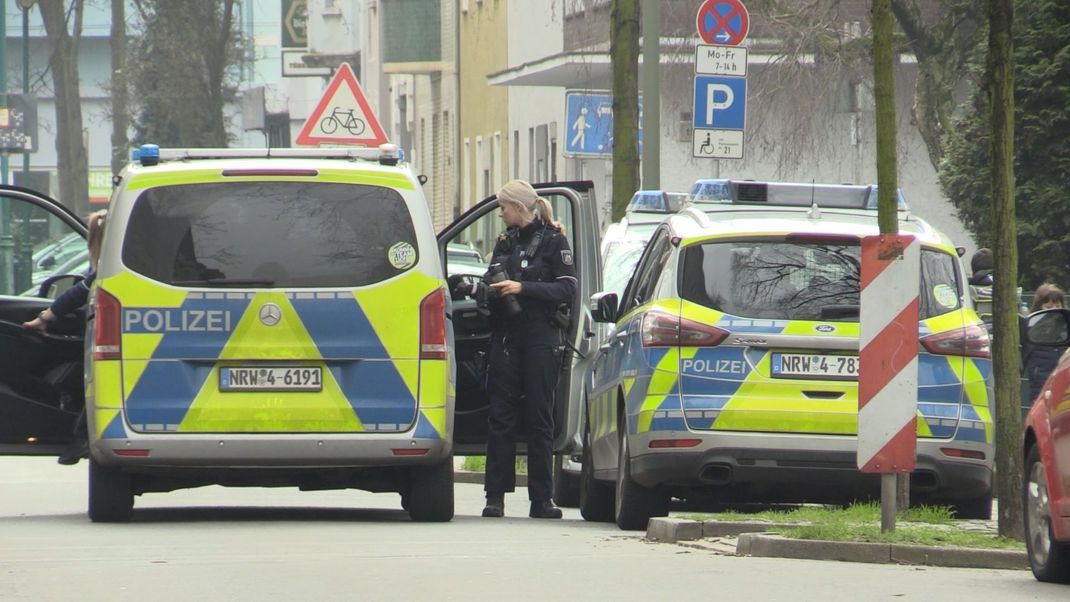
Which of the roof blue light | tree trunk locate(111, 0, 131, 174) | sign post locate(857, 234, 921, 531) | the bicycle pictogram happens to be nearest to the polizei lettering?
the roof blue light

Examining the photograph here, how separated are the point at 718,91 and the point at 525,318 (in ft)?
23.3

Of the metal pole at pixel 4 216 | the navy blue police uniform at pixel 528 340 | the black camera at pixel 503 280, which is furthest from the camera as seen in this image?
the metal pole at pixel 4 216

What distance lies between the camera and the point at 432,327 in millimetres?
12773

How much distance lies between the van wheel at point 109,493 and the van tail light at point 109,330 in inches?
26.6

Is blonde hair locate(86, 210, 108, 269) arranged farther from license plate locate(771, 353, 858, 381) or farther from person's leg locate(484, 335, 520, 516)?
license plate locate(771, 353, 858, 381)

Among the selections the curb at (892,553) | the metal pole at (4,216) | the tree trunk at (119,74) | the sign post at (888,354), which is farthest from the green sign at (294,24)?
the curb at (892,553)

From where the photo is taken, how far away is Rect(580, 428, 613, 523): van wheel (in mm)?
14258

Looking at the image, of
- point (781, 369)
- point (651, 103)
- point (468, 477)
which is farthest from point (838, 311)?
point (651, 103)

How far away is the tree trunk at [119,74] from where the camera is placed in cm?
6081

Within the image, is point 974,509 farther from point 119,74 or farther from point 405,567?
point 119,74

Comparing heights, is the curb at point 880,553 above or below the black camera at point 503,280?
below

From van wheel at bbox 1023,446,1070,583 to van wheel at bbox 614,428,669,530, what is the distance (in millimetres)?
2488

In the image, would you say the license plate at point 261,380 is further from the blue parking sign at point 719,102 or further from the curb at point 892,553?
the blue parking sign at point 719,102

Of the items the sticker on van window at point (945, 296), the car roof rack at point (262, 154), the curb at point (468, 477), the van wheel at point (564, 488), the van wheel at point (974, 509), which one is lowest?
the curb at point (468, 477)
